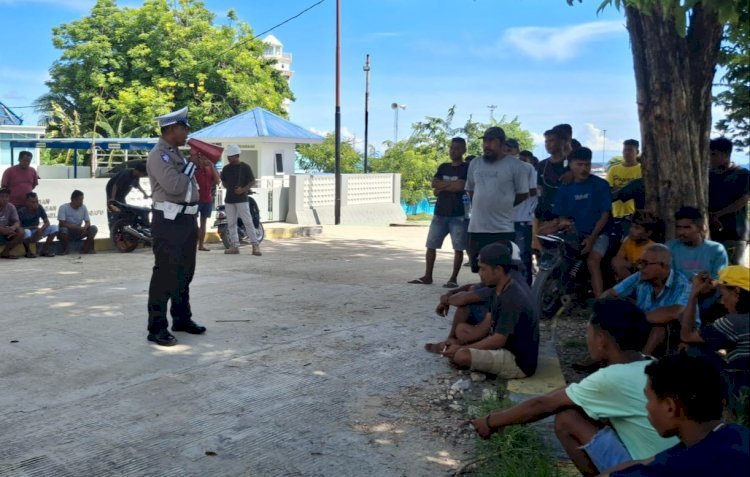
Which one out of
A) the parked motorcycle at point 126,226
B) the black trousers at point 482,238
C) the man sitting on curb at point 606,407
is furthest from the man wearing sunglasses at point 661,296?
the parked motorcycle at point 126,226

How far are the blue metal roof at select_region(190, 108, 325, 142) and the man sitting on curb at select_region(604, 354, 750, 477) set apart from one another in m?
18.1

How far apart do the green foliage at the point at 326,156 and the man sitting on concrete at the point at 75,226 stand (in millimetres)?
25449

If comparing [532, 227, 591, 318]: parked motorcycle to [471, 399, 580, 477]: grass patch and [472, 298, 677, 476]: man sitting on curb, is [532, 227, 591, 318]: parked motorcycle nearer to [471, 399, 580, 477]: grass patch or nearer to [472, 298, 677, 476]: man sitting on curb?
[471, 399, 580, 477]: grass patch

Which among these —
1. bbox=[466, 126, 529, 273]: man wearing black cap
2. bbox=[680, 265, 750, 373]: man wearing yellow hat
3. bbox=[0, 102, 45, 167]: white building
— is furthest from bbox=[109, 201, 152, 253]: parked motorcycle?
bbox=[0, 102, 45, 167]: white building

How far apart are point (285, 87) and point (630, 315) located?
37474 millimetres

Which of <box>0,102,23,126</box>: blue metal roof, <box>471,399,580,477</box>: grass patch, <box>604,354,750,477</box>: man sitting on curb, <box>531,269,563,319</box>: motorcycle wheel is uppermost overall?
<box>0,102,23,126</box>: blue metal roof

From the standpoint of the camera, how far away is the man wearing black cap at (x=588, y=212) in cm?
683

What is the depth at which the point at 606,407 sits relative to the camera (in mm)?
3014

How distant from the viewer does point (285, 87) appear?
3938 centimetres

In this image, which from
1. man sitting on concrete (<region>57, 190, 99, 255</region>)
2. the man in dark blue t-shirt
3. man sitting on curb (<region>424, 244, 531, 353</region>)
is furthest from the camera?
man sitting on concrete (<region>57, 190, 99, 255</region>)

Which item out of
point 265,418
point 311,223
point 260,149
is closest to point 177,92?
point 260,149

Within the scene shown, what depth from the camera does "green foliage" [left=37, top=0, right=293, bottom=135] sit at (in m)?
33.9

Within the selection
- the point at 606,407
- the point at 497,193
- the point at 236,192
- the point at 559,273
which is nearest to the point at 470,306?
the point at 559,273

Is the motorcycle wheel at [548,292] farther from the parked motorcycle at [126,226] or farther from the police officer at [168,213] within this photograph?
the parked motorcycle at [126,226]
